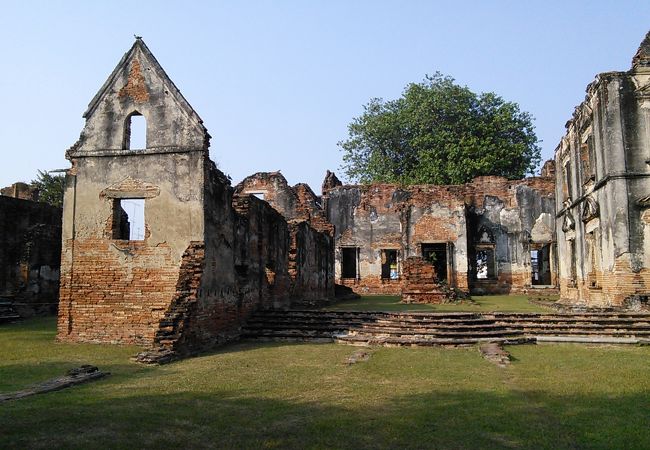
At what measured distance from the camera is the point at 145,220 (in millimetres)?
13797

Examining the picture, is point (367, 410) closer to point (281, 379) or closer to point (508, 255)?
point (281, 379)

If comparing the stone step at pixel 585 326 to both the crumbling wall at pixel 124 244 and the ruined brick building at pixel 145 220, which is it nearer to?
the ruined brick building at pixel 145 220

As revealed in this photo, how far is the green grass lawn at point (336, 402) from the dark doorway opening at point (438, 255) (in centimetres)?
2012

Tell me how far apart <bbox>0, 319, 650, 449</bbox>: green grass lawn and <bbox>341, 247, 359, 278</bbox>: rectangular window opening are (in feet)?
71.5

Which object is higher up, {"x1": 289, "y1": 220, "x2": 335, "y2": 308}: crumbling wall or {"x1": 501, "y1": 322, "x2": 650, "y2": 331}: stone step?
{"x1": 289, "y1": 220, "x2": 335, "y2": 308}: crumbling wall

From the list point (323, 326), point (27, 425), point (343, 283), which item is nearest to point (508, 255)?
point (343, 283)

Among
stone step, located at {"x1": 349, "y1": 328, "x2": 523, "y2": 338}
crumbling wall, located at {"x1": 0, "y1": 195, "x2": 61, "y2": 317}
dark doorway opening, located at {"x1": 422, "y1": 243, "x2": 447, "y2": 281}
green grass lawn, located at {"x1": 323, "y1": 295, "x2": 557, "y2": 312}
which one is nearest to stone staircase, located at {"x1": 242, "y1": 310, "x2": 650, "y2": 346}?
stone step, located at {"x1": 349, "y1": 328, "x2": 523, "y2": 338}

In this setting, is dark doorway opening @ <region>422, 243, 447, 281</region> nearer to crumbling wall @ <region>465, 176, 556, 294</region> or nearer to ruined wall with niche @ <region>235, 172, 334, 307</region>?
crumbling wall @ <region>465, 176, 556, 294</region>

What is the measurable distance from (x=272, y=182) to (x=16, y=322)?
15.9 metres

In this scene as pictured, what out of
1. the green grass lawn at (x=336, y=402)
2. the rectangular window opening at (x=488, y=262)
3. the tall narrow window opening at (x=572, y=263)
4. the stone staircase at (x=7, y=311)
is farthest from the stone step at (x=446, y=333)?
the rectangular window opening at (x=488, y=262)

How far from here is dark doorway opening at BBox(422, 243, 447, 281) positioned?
3203 cm

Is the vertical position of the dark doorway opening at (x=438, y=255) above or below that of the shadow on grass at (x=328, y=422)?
above

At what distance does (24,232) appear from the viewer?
888 inches

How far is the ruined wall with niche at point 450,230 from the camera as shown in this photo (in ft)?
103
